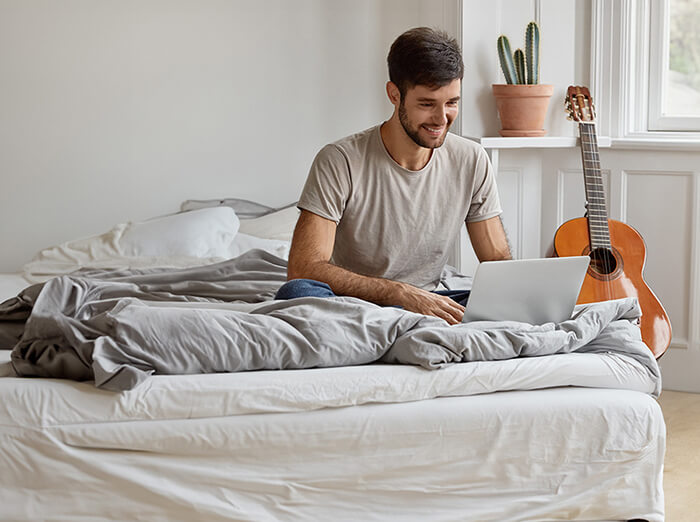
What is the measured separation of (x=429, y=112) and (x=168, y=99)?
219 centimetres

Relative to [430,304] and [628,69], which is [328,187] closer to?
[430,304]

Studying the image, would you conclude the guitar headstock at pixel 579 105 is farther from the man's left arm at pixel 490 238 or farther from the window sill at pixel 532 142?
the man's left arm at pixel 490 238

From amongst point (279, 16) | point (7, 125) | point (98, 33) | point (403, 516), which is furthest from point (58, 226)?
point (403, 516)

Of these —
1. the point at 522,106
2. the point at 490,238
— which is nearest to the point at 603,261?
the point at 522,106

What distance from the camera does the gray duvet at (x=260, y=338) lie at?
1.67m

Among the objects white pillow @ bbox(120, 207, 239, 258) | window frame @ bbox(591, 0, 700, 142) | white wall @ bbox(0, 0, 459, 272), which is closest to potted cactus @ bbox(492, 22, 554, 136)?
window frame @ bbox(591, 0, 700, 142)

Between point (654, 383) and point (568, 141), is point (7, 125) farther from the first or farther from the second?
point (654, 383)

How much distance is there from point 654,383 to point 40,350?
1284mm

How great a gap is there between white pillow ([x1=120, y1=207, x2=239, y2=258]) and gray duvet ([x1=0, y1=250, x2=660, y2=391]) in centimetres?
145

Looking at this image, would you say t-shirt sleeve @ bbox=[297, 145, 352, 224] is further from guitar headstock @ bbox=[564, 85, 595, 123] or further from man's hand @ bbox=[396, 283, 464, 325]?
guitar headstock @ bbox=[564, 85, 595, 123]

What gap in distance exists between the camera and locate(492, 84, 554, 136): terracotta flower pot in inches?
129

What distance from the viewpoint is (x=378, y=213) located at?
90.4 inches

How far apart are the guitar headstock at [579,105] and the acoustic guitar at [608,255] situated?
139 millimetres

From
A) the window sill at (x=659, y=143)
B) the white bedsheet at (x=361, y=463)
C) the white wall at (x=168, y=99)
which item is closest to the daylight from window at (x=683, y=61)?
the window sill at (x=659, y=143)
